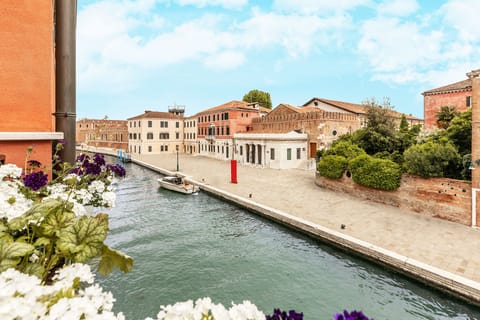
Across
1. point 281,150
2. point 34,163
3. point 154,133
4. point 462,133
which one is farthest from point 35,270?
point 154,133

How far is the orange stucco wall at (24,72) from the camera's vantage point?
4133 millimetres

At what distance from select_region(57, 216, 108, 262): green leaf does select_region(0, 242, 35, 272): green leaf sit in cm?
24

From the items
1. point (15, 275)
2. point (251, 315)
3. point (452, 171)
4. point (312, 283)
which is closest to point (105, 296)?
point (15, 275)

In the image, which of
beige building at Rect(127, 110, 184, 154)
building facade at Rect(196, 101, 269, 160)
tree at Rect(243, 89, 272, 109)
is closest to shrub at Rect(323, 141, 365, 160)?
building facade at Rect(196, 101, 269, 160)

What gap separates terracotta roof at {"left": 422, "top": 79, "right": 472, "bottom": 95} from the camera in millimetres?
25373

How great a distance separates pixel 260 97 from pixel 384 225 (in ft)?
152

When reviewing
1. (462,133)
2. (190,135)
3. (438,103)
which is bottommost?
(462,133)

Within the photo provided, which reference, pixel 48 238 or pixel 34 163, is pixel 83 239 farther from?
pixel 34 163

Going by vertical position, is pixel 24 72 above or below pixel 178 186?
above

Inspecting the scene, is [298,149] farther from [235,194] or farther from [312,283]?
[312,283]

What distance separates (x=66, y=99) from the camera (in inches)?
165

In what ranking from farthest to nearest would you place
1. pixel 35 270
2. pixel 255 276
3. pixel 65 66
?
pixel 255 276 → pixel 65 66 → pixel 35 270

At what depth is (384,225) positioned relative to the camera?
10953 millimetres

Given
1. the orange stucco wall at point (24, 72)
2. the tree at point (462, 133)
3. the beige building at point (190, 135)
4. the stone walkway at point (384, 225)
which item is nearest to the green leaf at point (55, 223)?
the orange stucco wall at point (24, 72)
